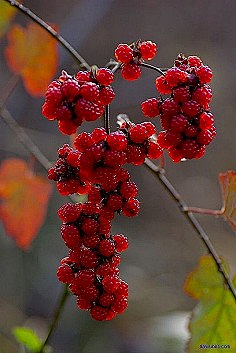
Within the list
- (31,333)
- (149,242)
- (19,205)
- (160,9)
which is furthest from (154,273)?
(160,9)

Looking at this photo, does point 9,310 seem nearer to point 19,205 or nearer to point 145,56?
point 19,205

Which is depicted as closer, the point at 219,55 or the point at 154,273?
the point at 154,273

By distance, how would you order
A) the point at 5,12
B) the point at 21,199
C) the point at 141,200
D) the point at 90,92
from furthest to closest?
the point at 141,200, the point at 21,199, the point at 5,12, the point at 90,92

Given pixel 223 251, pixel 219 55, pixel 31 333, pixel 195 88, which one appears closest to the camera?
pixel 195 88

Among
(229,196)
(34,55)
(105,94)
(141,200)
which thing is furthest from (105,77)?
(141,200)

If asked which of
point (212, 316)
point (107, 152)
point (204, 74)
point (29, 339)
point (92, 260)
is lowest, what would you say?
point (29, 339)

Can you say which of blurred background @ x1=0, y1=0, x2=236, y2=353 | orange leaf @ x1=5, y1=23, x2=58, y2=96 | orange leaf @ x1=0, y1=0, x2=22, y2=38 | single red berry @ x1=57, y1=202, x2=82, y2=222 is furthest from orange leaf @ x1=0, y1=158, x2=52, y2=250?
single red berry @ x1=57, y1=202, x2=82, y2=222

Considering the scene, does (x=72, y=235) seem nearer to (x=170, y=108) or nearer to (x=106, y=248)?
(x=106, y=248)

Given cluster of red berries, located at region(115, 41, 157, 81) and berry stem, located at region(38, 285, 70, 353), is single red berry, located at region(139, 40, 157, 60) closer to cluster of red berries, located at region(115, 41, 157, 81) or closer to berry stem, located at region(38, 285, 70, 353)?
cluster of red berries, located at region(115, 41, 157, 81)
